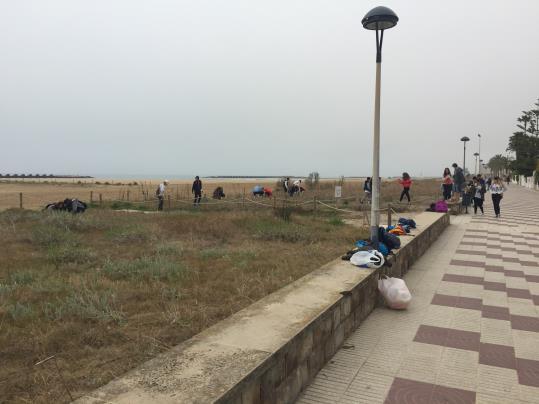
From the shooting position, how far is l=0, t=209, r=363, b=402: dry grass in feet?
9.38

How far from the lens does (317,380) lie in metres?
3.17

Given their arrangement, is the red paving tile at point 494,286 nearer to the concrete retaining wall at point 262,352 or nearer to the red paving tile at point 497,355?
the red paving tile at point 497,355

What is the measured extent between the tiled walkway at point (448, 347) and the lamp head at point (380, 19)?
356 centimetres

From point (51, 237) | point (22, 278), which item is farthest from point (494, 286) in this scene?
point (51, 237)

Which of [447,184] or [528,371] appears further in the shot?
[447,184]

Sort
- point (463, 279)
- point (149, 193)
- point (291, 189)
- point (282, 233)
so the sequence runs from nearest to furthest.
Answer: point (463, 279) < point (282, 233) < point (291, 189) < point (149, 193)

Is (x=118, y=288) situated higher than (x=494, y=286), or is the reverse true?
(x=118, y=288)

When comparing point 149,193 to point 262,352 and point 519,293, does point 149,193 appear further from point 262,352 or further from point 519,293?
point 262,352

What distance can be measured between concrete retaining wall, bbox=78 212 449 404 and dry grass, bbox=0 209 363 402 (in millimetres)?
421

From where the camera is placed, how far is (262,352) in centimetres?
255

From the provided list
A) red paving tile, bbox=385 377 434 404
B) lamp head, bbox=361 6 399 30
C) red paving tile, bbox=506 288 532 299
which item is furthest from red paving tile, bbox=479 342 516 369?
lamp head, bbox=361 6 399 30

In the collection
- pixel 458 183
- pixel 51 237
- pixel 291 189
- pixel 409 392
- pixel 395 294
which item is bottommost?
pixel 409 392

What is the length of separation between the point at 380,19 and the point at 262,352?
4543 mm

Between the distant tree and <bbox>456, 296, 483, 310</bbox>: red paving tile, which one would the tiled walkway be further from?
the distant tree
